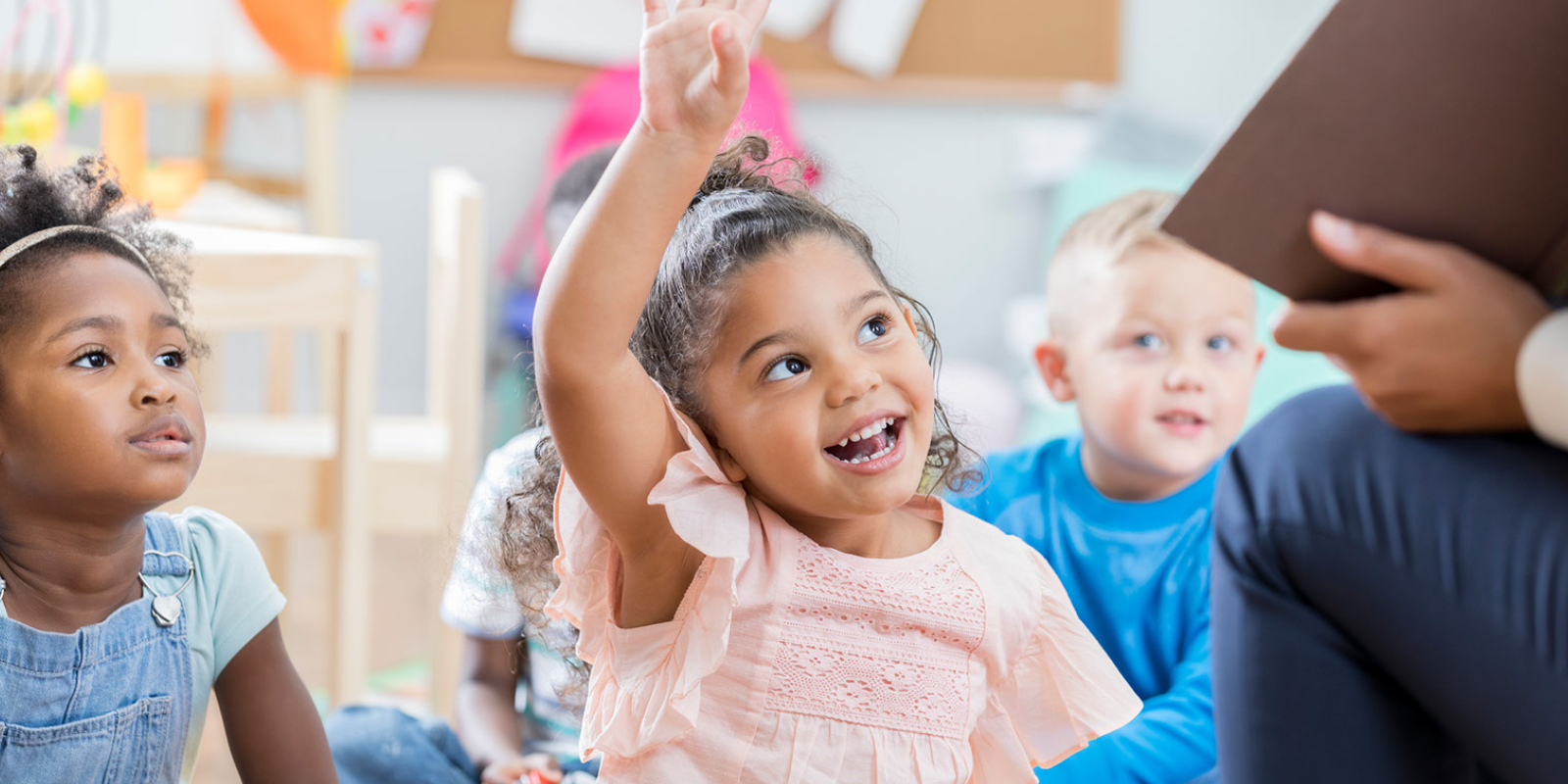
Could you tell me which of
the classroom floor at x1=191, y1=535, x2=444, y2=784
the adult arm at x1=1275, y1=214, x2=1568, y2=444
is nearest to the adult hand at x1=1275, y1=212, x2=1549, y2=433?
the adult arm at x1=1275, y1=214, x2=1568, y2=444

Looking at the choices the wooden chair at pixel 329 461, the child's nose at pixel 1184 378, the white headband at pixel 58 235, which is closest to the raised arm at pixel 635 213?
the white headband at pixel 58 235

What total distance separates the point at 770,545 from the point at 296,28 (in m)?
2.32

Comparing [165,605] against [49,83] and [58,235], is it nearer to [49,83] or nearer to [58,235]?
[58,235]

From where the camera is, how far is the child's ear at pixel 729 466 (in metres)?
0.79

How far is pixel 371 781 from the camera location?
1.12 metres

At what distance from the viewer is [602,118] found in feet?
10.2

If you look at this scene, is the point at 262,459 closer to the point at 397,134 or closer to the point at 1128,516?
the point at 1128,516

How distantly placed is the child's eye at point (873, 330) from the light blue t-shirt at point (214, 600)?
1.45ft

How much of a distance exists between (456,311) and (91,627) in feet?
3.06

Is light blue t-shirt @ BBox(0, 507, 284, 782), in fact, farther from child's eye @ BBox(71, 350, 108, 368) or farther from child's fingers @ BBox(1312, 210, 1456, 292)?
child's fingers @ BBox(1312, 210, 1456, 292)

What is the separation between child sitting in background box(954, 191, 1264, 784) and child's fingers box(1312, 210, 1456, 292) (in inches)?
15.6

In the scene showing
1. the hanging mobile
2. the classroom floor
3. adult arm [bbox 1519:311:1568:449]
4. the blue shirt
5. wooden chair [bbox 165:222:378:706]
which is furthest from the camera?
the classroom floor

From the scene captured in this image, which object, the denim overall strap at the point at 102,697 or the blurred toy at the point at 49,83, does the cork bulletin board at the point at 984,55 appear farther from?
the denim overall strap at the point at 102,697

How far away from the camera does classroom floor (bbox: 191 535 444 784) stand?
1783 millimetres
